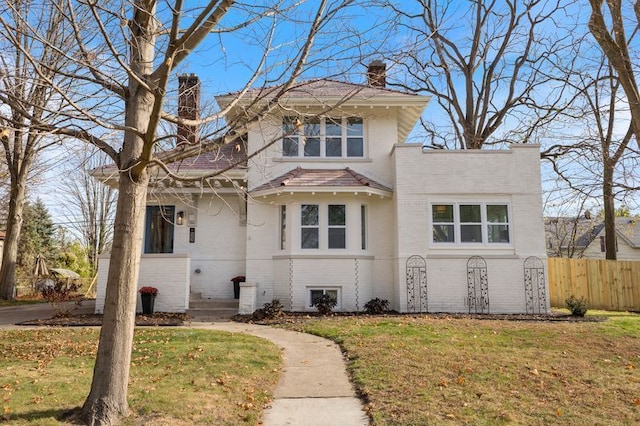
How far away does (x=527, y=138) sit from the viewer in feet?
76.5

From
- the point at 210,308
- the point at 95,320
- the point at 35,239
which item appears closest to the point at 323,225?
the point at 210,308

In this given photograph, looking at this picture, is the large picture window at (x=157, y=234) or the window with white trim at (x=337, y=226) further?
the large picture window at (x=157, y=234)

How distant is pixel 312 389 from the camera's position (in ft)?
20.2

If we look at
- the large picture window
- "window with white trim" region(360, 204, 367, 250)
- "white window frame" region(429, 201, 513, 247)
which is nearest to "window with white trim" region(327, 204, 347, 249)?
"window with white trim" region(360, 204, 367, 250)

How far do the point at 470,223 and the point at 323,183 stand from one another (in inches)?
181

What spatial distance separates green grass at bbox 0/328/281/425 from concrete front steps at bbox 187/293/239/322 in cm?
337

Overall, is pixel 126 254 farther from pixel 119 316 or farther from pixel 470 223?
pixel 470 223

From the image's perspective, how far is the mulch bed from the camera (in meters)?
11.7

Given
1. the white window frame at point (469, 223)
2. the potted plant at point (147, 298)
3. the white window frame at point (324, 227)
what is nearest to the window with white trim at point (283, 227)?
the white window frame at point (324, 227)

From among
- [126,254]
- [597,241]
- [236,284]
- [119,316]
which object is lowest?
[119,316]

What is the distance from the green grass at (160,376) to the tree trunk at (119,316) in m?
0.28

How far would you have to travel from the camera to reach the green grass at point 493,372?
509 cm

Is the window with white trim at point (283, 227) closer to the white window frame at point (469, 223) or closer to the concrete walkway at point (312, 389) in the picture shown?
the white window frame at point (469, 223)

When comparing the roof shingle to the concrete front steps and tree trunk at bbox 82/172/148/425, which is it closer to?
the concrete front steps
